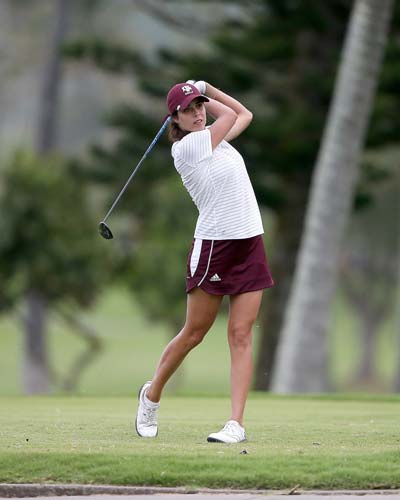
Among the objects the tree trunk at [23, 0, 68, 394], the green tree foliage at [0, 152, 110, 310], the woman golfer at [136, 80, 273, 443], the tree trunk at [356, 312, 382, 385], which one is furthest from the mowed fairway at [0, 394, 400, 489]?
the tree trunk at [356, 312, 382, 385]

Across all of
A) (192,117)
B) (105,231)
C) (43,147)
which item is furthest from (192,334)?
(43,147)

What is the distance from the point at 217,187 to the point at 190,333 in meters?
0.91

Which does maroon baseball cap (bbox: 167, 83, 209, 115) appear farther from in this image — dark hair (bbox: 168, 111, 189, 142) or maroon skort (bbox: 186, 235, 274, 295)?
maroon skort (bbox: 186, 235, 274, 295)

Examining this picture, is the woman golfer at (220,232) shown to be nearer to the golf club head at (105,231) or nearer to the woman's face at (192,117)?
the woman's face at (192,117)

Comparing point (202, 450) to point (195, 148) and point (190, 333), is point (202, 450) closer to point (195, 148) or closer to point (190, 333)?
point (190, 333)

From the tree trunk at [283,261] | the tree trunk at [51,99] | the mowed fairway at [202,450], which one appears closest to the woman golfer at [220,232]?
the mowed fairway at [202,450]

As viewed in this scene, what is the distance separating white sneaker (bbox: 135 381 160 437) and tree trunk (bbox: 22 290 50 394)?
26.9 metres

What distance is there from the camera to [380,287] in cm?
5262

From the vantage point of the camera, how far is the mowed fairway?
6.77 metres

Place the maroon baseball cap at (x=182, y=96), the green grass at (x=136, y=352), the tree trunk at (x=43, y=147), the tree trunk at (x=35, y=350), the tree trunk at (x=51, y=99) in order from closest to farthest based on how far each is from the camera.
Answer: the maroon baseball cap at (x=182, y=96) → the tree trunk at (x=35, y=350) → the tree trunk at (x=43, y=147) → the tree trunk at (x=51, y=99) → the green grass at (x=136, y=352)

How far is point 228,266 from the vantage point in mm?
8164

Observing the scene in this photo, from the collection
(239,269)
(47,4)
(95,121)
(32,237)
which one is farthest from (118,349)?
(239,269)

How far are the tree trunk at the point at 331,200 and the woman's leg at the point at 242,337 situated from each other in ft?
46.8

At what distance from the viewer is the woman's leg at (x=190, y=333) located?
8273 mm
